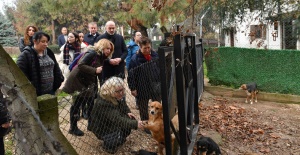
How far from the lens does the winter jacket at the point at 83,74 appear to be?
4.09 metres

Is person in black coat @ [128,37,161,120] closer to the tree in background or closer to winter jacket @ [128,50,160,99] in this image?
winter jacket @ [128,50,160,99]

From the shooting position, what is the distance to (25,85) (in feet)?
5.08

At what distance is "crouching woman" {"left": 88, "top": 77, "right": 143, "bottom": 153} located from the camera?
3551mm

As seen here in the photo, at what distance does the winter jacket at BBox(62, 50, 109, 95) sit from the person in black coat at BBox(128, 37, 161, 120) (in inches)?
21.6

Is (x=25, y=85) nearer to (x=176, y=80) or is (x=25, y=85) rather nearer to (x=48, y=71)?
(x=176, y=80)

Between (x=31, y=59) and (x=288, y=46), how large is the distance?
31.1ft

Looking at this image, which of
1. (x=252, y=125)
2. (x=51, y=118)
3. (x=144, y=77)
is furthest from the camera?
(x=252, y=125)

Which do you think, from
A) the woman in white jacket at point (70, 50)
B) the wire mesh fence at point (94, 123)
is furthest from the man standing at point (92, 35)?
the wire mesh fence at point (94, 123)

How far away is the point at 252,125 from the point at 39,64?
14.7 feet

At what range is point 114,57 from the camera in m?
5.66

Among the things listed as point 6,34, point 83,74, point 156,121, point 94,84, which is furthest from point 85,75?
point 6,34

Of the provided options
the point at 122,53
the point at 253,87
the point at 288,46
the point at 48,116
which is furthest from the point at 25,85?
the point at 288,46

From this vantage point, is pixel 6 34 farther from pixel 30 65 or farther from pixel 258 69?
pixel 30 65

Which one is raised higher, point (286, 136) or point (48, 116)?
point (48, 116)
